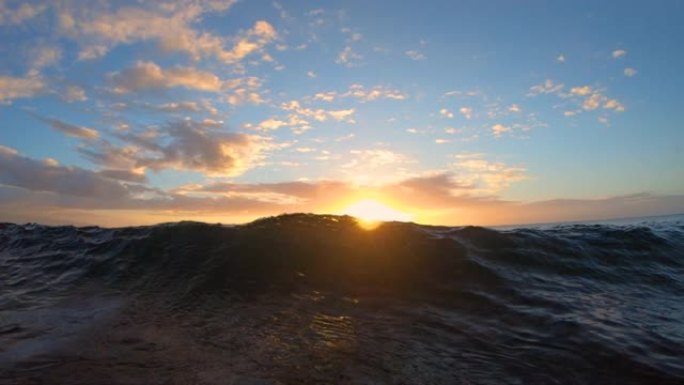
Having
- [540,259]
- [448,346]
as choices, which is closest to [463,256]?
[540,259]

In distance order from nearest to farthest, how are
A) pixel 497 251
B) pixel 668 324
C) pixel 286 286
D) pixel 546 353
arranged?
pixel 546 353
pixel 668 324
pixel 286 286
pixel 497 251

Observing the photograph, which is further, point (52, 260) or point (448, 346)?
point (52, 260)

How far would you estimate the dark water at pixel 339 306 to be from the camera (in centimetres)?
548

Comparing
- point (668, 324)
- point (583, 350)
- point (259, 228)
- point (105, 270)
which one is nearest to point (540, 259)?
point (668, 324)

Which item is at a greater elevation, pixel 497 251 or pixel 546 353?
pixel 497 251

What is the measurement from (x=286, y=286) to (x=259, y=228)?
4.83m

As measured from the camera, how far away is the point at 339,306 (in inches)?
328

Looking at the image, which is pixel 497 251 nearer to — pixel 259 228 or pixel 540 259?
pixel 540 259

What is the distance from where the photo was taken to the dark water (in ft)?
18.0

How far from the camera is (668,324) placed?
7.53 m

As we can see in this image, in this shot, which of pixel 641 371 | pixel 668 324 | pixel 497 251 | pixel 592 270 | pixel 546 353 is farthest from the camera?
pixel 497 251

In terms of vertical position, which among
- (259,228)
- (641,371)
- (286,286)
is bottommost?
(641,371)

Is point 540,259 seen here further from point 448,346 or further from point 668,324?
point 448,346

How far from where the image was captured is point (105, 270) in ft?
37.3
